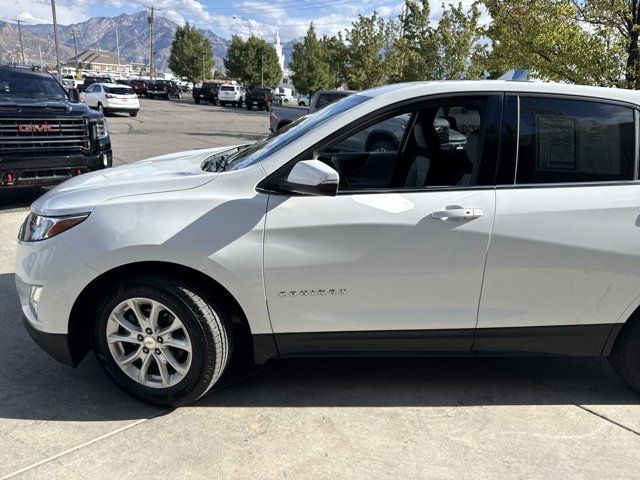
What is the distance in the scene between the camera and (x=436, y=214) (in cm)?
265

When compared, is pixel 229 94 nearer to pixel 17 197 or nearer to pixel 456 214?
pixel 17 197

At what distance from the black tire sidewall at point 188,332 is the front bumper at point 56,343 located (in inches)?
5.5

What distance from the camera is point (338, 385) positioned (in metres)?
3.20

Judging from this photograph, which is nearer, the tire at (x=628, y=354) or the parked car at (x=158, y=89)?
the tire at (x=628, y=354)

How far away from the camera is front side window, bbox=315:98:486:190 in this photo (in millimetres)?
2834

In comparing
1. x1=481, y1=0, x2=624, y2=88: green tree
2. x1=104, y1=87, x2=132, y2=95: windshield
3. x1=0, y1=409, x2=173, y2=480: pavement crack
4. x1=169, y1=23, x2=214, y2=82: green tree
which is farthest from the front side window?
x1=169, y1=23, x2=214, y2=82: green tree

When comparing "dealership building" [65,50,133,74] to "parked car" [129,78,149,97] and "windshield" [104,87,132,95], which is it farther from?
"windshield" [104,87,132,95]

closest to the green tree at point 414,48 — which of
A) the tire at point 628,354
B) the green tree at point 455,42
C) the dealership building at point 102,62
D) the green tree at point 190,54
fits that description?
the green tree at point 455,42

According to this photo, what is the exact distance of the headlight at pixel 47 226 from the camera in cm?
271

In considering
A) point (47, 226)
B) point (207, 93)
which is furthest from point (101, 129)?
point (207, 93)

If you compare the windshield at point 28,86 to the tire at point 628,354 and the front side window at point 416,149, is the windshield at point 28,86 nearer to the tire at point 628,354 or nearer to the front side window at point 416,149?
the front side window at point 416,149

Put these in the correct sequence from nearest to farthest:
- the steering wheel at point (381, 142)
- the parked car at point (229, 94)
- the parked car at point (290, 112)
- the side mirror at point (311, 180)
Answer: the side mirror at point (311, 180)
the steering wheel at point (381, 142)
the parked car at point (290, 112)
the parked car at point (229, 94)

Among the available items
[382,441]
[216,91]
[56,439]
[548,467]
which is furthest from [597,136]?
[216,91]

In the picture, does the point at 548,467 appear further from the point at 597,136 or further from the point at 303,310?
the point at 597,136
